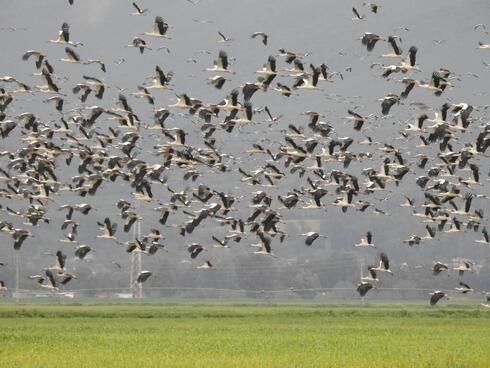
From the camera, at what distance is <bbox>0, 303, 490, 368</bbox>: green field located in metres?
39.1

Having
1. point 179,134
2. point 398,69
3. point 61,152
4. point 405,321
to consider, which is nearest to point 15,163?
point 61,152

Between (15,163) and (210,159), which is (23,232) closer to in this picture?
(15,163)

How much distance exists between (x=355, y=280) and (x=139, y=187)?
12423cm

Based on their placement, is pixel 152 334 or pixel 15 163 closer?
pixel 15 163

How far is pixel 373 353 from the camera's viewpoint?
43125 mm

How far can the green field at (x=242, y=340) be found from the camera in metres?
39.1

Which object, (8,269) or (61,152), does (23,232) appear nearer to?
(61,152)

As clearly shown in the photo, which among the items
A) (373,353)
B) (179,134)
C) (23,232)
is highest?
(179,134)

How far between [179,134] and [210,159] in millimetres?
1882

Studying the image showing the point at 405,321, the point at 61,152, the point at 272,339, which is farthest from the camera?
the point at 405,321

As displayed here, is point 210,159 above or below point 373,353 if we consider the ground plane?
above

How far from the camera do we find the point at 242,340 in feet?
163

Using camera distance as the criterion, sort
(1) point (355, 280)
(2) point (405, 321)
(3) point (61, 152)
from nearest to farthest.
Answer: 1. (3) point (61, 152)
2. (2) point (405, 321)
3. (1) point (355, 280)

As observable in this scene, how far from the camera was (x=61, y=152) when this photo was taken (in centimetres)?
4728
